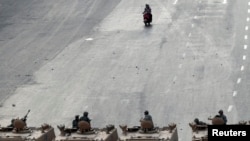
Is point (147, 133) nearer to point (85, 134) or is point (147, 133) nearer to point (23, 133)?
point (85, 134)

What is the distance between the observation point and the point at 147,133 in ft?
137

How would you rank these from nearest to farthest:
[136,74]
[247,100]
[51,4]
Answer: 1. [247,100]
2. [136,74]
3. [51,4]

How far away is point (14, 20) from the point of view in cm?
8175

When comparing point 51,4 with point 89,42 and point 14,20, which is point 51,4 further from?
point 89,42

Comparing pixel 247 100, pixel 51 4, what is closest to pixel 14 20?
pixel 51 4

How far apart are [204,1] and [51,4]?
47.7ft

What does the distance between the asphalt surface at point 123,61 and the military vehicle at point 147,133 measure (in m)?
6.53

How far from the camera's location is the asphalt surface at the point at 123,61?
54375 millimetres

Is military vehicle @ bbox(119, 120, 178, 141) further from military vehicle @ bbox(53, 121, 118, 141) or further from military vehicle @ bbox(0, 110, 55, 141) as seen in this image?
military vehicle @ bbox(0, 110, 55, 141)

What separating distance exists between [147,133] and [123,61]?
24.5 metres

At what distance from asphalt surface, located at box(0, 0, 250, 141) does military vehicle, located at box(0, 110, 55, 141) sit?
855 cm

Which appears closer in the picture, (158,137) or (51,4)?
(158,137)

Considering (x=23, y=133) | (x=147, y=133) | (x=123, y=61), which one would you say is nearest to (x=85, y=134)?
(x=147, y=133)

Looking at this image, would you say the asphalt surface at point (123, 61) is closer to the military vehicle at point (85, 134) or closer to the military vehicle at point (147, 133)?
the military vehicle at point (147, 133)
